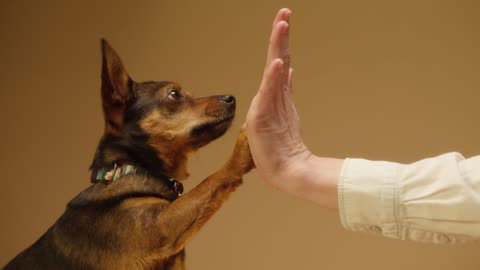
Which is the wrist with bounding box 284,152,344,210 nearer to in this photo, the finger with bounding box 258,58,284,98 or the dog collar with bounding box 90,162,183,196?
the finger with bounding box 258,58,284,98

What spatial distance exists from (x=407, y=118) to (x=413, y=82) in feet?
0.48

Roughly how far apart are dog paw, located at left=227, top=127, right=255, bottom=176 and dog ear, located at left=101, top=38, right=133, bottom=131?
0.25 meters

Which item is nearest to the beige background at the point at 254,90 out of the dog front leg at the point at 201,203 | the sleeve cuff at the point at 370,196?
the dog front leg at the point at 201,203

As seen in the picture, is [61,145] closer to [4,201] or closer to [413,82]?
[4,201]

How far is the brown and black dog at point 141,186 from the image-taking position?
2.83 ft

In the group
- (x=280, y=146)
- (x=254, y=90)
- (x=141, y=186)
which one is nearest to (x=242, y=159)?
(x=280, y=146)

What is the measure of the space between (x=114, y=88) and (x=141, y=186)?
179mm

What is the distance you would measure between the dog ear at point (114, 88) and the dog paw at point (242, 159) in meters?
0.25

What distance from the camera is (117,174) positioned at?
3.08 feet

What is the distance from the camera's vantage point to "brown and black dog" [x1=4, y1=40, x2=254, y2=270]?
34.0 inches

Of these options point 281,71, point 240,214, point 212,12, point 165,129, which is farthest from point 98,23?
point 281,71

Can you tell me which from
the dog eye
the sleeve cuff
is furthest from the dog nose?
the sleeve cuff

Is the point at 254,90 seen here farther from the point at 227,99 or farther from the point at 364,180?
the point at 364,180

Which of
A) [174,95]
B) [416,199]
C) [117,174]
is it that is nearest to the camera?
[416,199]
